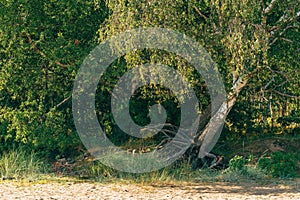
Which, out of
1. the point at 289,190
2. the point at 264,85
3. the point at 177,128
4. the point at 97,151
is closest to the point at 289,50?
the point at 264,85

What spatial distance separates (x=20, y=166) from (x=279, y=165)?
5.22 meters

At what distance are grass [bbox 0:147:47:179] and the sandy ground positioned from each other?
0.73 meters

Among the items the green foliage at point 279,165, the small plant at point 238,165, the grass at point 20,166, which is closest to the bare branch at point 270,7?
the small plant at point 238,165

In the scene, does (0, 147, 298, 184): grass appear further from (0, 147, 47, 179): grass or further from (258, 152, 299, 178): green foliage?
(258, 152, 299, 178): green foliage

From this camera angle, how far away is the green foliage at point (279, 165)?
37.2 ft

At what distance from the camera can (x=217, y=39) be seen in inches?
379

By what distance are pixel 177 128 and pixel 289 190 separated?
350 centimetres

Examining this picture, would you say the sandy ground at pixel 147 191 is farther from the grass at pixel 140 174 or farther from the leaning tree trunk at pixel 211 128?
the leaning tree trunk at pixel 211 128

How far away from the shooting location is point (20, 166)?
38.7ft

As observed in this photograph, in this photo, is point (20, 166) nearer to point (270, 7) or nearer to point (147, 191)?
point (147, 191)

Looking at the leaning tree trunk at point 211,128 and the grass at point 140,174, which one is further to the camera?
the leaning tree trunk at point 211,128

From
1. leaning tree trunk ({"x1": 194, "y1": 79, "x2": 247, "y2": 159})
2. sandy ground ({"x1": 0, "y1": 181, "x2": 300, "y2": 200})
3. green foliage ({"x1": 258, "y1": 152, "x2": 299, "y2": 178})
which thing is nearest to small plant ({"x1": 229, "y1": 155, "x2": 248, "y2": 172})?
green foliage ({"x1": 258, "y1": 152, "x2": 299, "y2": 178})

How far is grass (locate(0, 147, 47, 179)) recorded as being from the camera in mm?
11469

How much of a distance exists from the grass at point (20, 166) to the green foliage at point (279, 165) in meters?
4.51
